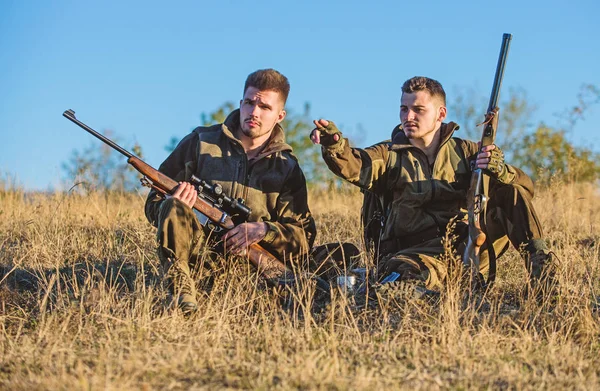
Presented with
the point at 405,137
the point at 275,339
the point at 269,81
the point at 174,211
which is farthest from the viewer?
the point at 405,137

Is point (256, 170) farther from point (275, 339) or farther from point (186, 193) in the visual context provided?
point (275, 339)

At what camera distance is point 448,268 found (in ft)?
20.0

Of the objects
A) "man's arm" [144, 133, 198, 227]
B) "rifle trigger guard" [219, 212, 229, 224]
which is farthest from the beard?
"rifle trigger guard" [219, 212, 229, 224]

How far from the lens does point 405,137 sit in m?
6.59

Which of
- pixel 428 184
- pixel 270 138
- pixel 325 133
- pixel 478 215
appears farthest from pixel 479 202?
pixel 270 138

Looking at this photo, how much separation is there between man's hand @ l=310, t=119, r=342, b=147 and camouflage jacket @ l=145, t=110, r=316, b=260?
596 millimetres

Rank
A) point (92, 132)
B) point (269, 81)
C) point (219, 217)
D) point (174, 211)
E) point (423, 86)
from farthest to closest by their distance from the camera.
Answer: point (423, 86), point (269, 81), point (92, 132), point (219, 217), point (174, 211)

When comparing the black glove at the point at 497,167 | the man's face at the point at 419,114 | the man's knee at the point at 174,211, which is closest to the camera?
the man's knee at the point at 174,211

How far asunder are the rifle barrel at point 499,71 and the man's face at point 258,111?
1.81 meters

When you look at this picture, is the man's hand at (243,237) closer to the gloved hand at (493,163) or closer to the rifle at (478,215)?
the rifle at (478,215)

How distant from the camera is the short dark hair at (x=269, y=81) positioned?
20.8ft

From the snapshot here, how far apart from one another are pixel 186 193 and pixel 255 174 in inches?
28.0

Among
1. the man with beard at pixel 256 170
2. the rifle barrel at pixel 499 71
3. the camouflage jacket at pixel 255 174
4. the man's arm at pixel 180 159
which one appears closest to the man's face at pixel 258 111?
the man with beard at pixel 256 170

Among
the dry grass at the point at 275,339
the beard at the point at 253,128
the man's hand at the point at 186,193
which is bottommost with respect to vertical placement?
the dry grass at the point at 275,339
